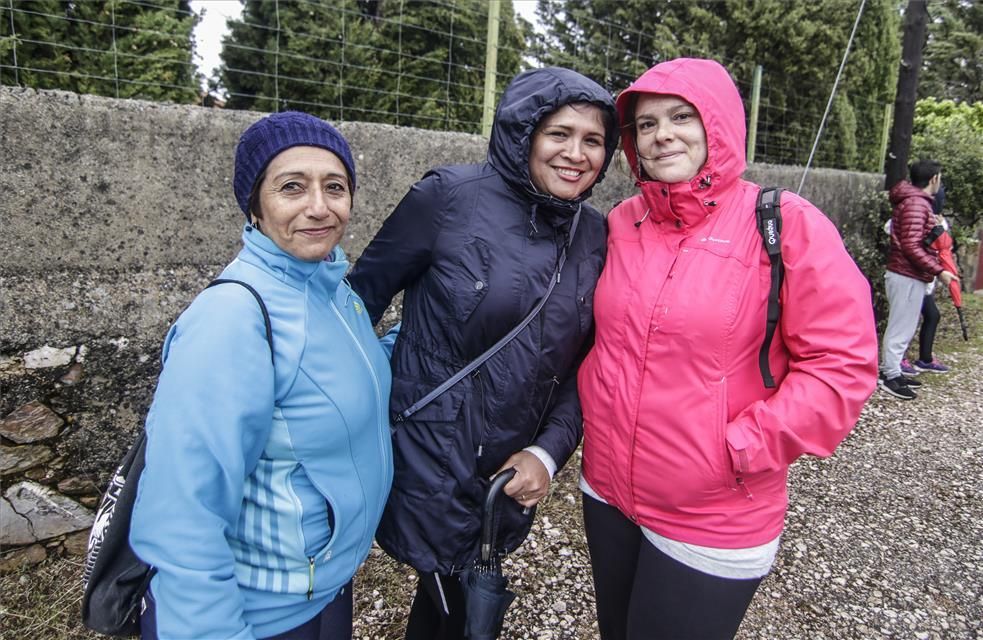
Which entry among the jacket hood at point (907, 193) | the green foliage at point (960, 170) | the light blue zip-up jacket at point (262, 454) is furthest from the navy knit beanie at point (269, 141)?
the green foliage at point (960, 170)

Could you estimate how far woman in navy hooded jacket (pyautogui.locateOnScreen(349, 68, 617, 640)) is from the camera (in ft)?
5.53

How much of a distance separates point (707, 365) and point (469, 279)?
2.14 ft

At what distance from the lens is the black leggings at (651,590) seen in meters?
1.62

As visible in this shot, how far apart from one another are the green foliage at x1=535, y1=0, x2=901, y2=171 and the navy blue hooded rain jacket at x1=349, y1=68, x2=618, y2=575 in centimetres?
678

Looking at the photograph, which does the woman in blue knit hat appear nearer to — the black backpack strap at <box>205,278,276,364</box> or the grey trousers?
the black backpack strap at <box>205,278,276,364</box>

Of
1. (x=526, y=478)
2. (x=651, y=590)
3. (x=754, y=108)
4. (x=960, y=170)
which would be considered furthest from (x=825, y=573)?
(x=960, y=170)

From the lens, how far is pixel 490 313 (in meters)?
1.67

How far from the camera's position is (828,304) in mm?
1479

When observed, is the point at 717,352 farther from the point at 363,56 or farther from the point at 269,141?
the point at 363,56

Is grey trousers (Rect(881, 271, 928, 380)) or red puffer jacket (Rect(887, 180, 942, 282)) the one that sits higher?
red puffer jacket (Rect(887, 180, 942, 282))

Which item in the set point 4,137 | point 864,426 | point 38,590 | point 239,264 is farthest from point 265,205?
point 864,426

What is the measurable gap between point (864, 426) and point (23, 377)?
562cm

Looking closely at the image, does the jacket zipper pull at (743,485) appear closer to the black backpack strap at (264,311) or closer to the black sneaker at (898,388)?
the black backpack strap at (264,311)

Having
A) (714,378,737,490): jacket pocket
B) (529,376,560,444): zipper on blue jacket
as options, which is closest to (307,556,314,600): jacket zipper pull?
(529,376,560,444): zipper on blue jacket
